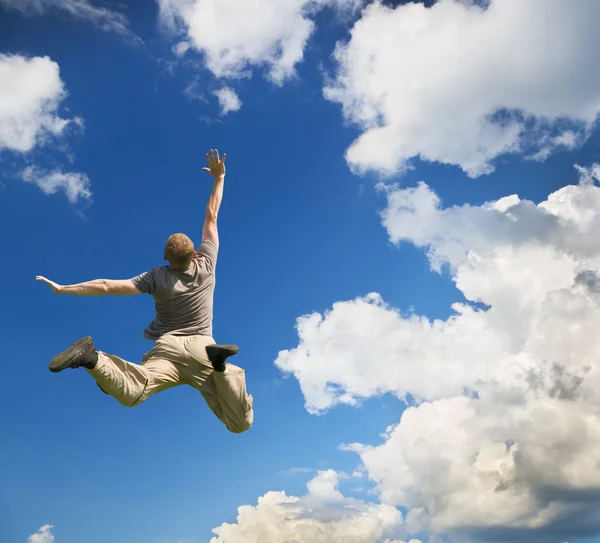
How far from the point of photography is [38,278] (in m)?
9.99

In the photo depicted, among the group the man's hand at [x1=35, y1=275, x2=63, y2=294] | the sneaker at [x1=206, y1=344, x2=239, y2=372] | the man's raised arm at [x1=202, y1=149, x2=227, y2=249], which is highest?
the man's raised arm at [x1=202, y1=149, x2=227, y2=249]

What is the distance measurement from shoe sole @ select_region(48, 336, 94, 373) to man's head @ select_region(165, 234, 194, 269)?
2010 mm

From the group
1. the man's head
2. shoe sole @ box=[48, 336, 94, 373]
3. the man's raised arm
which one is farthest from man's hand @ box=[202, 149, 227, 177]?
shoe sole @ box=[48, 336, 94, 373]

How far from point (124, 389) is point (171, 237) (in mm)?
2494

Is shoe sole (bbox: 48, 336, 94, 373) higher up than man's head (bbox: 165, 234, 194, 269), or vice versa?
man's head (bbox: 165, 234, 194, 269)

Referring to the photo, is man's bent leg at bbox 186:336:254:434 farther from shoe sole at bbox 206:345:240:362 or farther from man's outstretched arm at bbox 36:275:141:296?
man's outstretched arm at bbox 36:275:141:296

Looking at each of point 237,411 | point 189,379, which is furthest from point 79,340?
point 237,411

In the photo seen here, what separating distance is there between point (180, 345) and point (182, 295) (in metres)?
0.82

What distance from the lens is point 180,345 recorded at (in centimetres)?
1066

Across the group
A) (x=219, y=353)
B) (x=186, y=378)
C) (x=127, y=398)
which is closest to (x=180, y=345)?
(x=186, y=378)

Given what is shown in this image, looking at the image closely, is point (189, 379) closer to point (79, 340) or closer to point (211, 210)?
point (79, 340)

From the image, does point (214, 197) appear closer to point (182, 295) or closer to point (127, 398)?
point (182, 295)

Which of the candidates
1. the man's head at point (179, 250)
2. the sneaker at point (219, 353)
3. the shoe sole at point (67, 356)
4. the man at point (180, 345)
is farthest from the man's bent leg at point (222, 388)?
the shoe sole at point (67, 356)

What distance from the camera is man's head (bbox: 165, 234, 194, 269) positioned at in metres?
10.6
